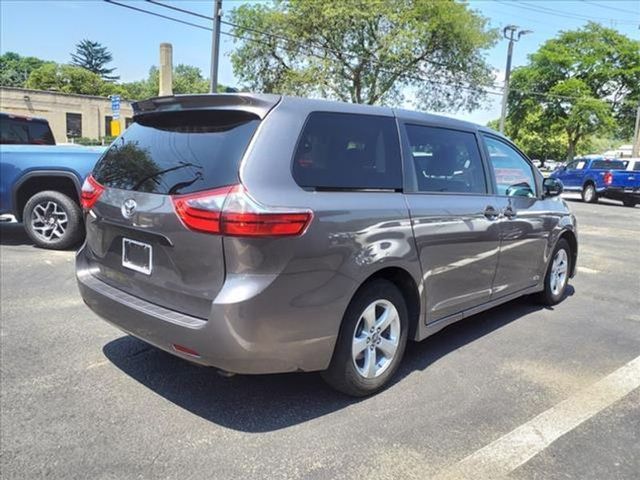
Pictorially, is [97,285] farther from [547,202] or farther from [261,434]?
[547,202]

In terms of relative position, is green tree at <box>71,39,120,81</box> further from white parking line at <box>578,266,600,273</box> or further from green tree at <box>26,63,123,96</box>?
white parking line at <box>578,266,600,273</box>

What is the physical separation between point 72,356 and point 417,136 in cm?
289

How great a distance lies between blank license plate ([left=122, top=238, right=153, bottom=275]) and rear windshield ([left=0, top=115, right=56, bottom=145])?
6.38m

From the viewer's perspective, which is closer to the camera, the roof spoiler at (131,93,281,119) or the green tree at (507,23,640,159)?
the roof spoiler at (131,93,281,119)

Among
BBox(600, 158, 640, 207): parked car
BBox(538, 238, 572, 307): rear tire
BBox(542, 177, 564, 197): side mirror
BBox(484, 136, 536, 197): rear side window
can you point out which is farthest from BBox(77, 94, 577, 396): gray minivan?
BBox(600, 158, 640, 207): parked car

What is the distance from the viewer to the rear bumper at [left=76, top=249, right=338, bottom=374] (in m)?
2.70

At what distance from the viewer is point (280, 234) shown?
2699 mm

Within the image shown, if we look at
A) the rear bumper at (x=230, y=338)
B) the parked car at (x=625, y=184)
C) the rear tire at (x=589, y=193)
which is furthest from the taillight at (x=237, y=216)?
the rear tire at (x=589, y=193)

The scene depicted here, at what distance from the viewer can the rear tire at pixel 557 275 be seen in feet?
18.0

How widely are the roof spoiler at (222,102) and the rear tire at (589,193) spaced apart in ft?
72.5

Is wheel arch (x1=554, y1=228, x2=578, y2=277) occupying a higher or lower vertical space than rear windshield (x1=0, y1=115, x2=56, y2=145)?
lower

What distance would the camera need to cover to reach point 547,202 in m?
5.32

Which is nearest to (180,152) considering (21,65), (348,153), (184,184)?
(184,184)

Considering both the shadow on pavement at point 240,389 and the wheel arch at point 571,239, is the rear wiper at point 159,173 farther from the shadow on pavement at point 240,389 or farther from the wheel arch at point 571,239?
the wheel arch at point 571,239
